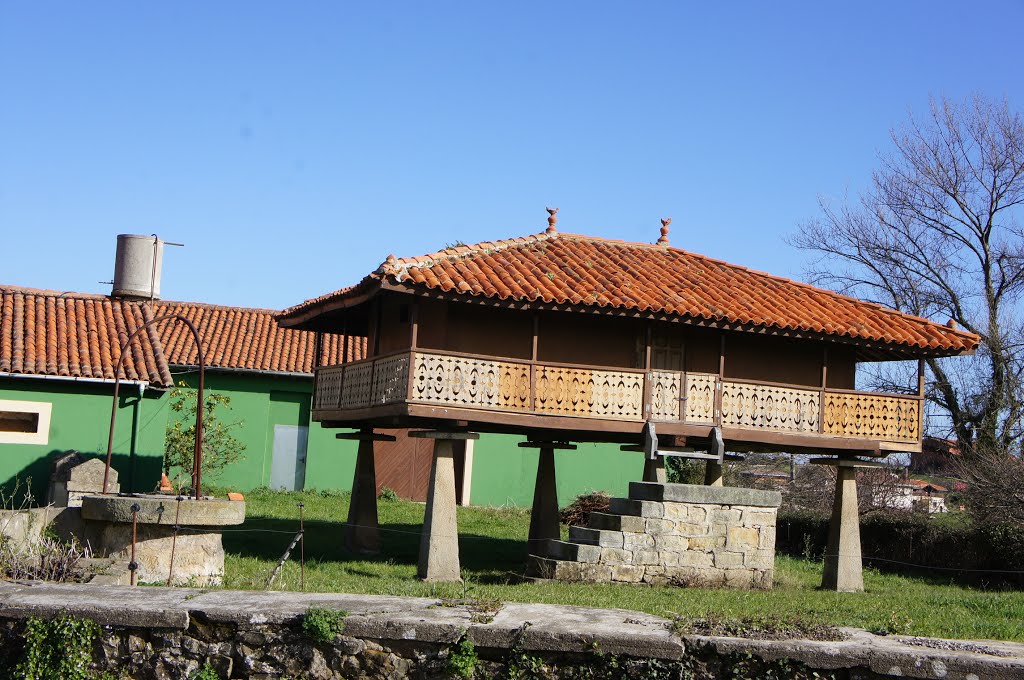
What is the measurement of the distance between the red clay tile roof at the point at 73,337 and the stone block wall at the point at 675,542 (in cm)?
893

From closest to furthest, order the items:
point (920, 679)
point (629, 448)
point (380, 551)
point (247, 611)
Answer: point (920, 679) < point (247, 611) < point (629, 448) < point (380, 551)

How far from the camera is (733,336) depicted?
16.9m

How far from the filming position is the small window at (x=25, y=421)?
61.7 feet

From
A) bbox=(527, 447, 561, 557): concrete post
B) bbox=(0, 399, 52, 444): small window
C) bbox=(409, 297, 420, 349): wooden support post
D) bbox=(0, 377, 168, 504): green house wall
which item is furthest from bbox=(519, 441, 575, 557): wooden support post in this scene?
bbox=(0, 399, 52, 444): small window

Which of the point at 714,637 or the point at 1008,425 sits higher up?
the point at 1008,425

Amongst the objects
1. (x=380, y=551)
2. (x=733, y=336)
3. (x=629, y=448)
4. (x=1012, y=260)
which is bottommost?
(x=380, y=551)

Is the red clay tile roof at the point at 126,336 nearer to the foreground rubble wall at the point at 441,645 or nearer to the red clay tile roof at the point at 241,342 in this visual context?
the red clay tile roof at the point at 241,342

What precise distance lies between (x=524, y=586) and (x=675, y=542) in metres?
2.21

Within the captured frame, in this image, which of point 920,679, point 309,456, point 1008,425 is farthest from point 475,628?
point 1008,425

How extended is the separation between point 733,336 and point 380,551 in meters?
6.37

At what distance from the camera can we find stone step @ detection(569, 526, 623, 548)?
542 inches

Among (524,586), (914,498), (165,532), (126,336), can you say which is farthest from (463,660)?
(914,498)

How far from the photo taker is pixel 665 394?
1555cm

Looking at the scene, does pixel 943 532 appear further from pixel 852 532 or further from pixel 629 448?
pixel 629 448
